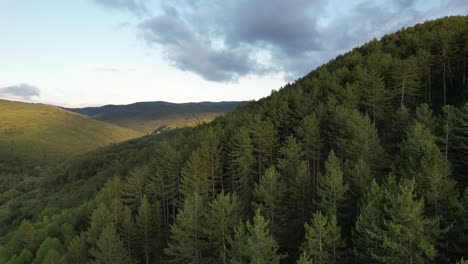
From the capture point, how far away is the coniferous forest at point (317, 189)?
31.0 m

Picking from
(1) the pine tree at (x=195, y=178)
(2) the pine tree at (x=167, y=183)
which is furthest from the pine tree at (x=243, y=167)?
(2) the pine tree at (x=167, y=183)

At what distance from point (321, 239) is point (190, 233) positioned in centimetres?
1777

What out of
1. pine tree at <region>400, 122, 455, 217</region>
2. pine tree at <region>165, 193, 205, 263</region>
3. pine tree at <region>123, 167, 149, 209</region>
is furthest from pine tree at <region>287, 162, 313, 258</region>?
pine tree at <region>123, 167, 149, 209</region>

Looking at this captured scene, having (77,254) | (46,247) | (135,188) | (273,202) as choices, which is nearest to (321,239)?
(273,202)

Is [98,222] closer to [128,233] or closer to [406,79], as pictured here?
[128,233]

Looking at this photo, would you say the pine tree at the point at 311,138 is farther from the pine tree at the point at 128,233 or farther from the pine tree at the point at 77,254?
the pine tree at the point at 77,254

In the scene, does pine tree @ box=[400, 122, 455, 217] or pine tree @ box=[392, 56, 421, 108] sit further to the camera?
pine tree @ box=[392, 56, 421, 108]

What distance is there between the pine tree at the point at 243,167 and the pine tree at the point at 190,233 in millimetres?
12546

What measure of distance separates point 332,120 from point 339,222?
28.9 meters

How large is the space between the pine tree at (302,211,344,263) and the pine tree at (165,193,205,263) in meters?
16.1

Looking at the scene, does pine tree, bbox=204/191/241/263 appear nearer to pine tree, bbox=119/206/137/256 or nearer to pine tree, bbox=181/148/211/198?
pine tree, bbox=181/148/211/198

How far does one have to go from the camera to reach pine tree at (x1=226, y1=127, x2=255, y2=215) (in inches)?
2272

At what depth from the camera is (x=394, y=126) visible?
5853 centimetres

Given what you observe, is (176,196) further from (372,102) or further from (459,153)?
(459,153)
